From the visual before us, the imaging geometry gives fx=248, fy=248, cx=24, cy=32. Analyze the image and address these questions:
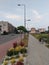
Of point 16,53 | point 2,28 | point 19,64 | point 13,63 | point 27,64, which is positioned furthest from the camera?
point 2,28

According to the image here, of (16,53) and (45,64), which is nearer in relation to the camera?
(45,64)

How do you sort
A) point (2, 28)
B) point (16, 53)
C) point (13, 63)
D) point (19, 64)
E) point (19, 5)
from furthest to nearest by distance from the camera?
point (2, 28) < point (19, 5) < point (16, 53) < point (13, 63) < point (19, 64)

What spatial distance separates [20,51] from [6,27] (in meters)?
121

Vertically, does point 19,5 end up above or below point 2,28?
above

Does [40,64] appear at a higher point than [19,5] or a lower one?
lower

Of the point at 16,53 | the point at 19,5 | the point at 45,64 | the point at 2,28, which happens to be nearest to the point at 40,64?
the point at 45,64

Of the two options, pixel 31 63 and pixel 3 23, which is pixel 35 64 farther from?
pixel 3 23

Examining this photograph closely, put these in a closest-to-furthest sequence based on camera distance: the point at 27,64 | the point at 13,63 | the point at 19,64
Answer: the point at 19,64
the point at 13,63
the point at 27,64

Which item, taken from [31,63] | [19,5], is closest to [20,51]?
[31,63]

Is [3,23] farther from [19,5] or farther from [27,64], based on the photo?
[27,64]

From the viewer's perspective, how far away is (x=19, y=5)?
124 ft

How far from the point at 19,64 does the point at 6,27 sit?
129156 millimetres

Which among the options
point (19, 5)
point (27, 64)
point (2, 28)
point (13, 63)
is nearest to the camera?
point (13, 63)

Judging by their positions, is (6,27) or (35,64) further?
(6,27)
